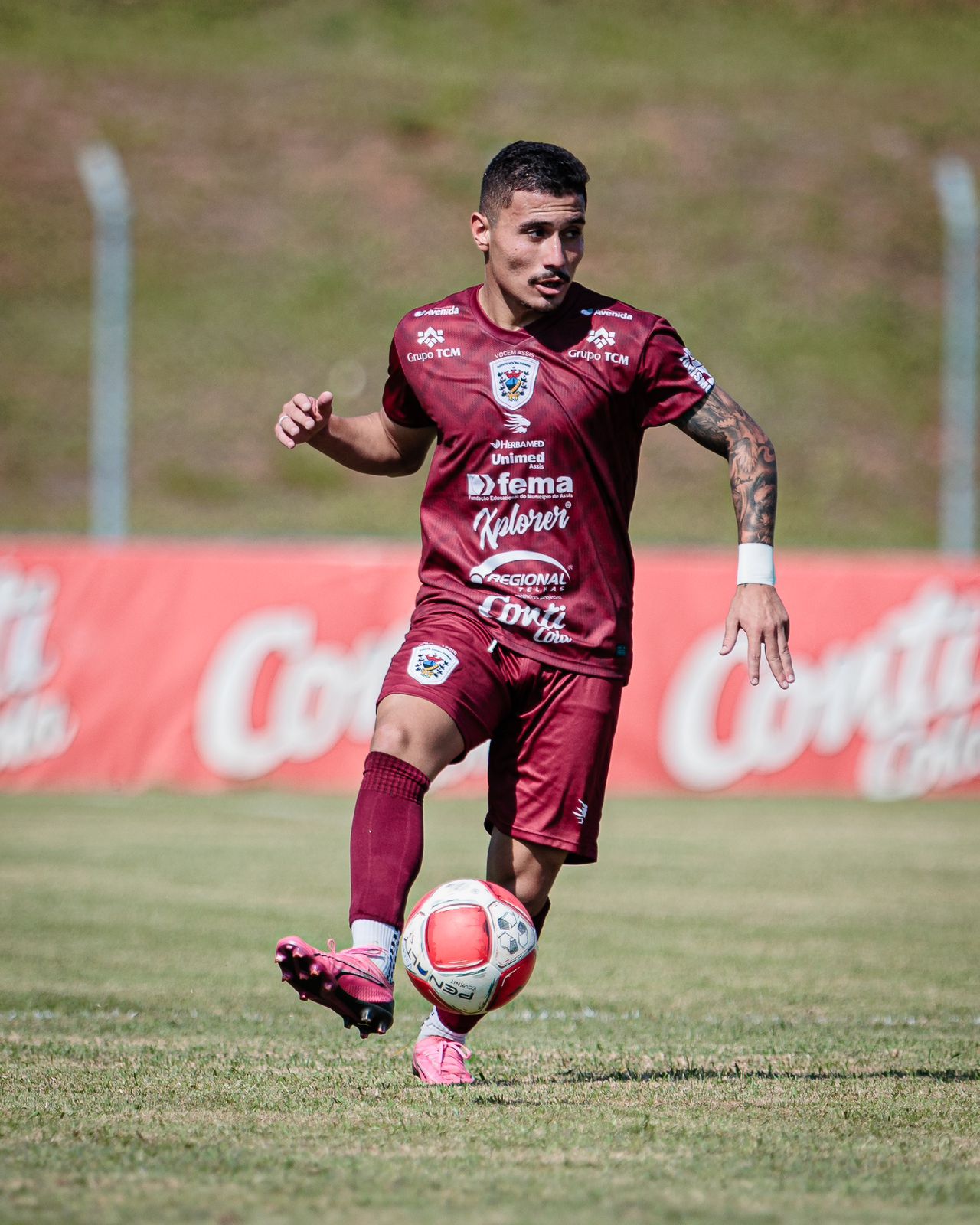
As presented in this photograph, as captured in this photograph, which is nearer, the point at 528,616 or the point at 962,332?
the point at 528,616

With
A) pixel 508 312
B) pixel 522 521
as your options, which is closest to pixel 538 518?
pixel 522 521

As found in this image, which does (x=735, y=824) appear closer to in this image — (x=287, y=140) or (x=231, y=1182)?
(x=231, y=1182)

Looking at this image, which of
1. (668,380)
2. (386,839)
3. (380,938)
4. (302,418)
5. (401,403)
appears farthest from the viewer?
(401,403)

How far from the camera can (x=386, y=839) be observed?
4629 mm

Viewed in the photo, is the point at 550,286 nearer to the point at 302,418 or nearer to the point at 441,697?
the point at 302,418

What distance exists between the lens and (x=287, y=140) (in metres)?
38.6

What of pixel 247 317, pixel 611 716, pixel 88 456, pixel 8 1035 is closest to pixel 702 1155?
pixel 611 716

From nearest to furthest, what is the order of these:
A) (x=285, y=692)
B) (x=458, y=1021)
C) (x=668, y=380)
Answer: (x=458, y=1021) → (x=668, y=380) → (x=285, y=692)

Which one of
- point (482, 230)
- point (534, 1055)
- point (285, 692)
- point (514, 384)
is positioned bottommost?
point (534, 1055)

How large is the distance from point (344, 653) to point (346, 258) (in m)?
22.1

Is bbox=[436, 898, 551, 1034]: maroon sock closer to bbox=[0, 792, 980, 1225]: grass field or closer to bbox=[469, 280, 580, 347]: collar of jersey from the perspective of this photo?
bbox=[0, 792, 980, 1225]: grass field

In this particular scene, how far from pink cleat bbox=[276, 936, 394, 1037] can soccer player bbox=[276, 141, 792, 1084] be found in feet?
1.50

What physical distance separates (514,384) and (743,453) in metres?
0.63

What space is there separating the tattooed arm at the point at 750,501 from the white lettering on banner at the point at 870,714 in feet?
33.1
